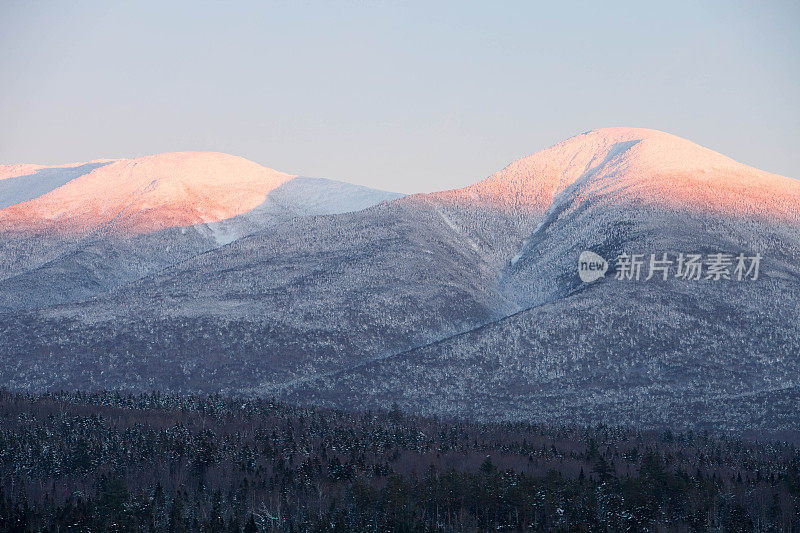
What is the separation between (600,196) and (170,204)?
92260 mm

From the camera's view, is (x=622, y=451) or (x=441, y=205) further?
(x=441, y=205)

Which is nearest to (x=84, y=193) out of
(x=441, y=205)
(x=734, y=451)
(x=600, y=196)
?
(x=441, y=205)

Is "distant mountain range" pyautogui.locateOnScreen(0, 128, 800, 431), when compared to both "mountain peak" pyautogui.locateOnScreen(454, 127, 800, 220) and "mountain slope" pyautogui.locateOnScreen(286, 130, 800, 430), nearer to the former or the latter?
"mountain slope" pyautogui.locateOnScreen(286, 130, 800, 430)

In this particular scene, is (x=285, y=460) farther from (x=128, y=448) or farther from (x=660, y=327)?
(x=660, y=327)

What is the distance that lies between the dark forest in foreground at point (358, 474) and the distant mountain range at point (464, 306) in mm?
15633

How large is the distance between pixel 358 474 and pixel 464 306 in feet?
211

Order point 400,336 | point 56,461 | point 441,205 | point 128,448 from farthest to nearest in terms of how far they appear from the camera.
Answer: point 441,205 → point 400,336 → point 128,448 → point 56,461

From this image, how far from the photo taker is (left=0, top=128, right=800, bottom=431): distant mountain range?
83.8 m

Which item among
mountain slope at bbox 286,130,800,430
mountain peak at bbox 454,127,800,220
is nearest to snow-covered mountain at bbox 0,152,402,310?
mountain peak at bbox 454,127,800,220

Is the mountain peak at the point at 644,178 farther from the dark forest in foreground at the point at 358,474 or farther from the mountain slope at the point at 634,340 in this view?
the dark forest in foreground at the point at 358,474

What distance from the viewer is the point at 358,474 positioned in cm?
4719

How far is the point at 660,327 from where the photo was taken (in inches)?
3725

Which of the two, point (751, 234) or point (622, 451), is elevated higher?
point (751, 234)

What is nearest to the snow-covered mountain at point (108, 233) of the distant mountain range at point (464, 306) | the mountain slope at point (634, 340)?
the distant mountain range at point (464, 306)
